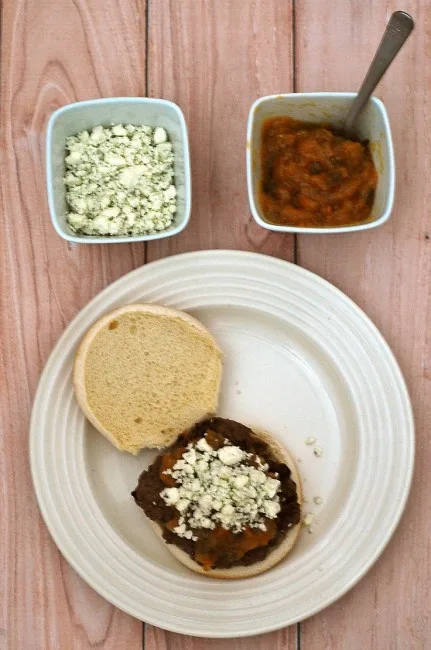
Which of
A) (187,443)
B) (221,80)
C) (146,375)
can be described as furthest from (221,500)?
(221,80)

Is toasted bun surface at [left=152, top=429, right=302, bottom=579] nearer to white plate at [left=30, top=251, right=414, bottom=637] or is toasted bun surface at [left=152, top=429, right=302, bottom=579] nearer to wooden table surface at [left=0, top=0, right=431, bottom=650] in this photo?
white plate at [left=30, top=251, right=414, bottom=637]

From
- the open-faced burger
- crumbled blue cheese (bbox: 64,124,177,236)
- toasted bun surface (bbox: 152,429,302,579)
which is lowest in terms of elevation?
toasted bun surface (bbox: 152,429,302,579)

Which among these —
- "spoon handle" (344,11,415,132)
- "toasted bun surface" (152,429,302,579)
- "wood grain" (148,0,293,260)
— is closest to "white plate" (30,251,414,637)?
"toasted bun surface" (152,429,302,579)

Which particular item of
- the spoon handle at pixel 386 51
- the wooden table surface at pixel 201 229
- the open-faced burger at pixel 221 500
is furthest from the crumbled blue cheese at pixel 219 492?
the spoon handle at pixel 386 51

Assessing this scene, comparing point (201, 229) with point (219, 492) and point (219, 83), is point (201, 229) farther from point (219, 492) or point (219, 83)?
point (219, 492)

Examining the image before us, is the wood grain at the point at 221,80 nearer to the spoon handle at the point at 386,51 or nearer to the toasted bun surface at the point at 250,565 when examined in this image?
the spoon handle at the point at 386,51

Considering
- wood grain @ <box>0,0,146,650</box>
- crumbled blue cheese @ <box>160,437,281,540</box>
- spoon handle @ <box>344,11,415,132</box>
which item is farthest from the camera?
wood grain @ <box>0,0,146,650</box>
